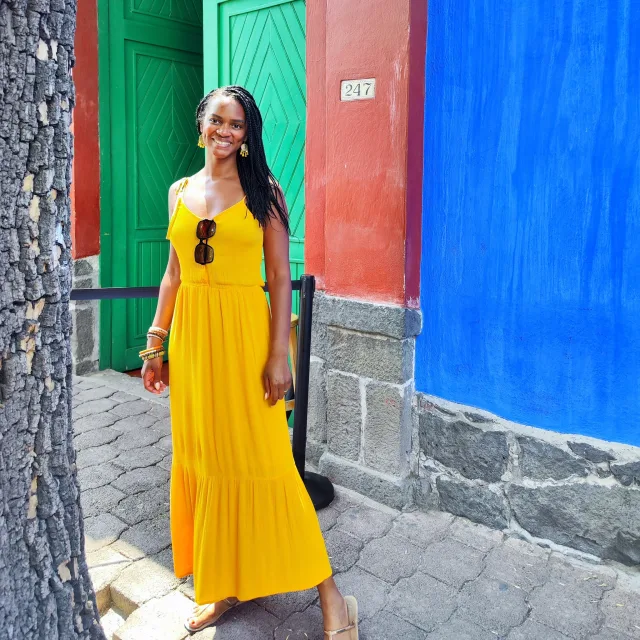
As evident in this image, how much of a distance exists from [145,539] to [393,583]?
1164mm

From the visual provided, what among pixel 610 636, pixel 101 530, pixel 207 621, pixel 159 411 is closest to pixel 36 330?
pixel 207 621

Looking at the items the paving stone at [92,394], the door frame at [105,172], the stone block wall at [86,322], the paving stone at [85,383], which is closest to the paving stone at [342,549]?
the paving stone at [92,394]

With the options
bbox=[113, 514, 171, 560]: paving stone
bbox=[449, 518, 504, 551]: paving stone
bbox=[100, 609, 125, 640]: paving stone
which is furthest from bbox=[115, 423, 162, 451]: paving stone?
bbox=[449, 518, 504, 551]: paving stone

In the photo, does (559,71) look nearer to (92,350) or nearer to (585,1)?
(585,1)

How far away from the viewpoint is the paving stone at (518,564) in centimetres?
282

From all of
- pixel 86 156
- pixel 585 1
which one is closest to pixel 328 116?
pixel 585 1

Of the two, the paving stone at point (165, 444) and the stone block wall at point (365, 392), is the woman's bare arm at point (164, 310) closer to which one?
the stone block wall at point (365, 392)

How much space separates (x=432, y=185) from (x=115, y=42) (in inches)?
140

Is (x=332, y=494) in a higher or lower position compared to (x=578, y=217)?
lower

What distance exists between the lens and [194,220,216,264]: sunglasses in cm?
223

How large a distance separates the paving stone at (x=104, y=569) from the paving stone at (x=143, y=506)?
29 cm

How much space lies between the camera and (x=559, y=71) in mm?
2785

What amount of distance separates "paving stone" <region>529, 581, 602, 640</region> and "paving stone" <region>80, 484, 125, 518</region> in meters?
2.07

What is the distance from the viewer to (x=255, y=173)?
232 centimetres
